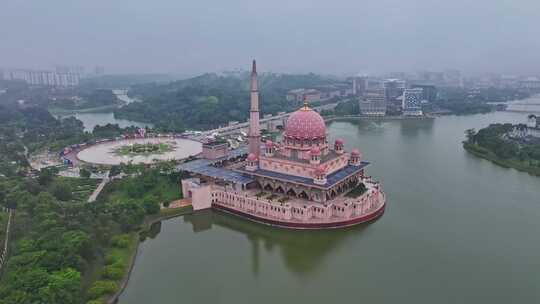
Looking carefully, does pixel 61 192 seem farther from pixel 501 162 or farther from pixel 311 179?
pixel 501 162

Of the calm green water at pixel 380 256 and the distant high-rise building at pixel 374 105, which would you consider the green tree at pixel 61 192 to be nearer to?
the calm green water at pixel 380 256

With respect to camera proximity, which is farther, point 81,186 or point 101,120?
point 101,120

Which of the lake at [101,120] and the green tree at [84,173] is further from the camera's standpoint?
the lake at [101,120]

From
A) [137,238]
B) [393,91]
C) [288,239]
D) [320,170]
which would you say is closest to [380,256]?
[288,239]

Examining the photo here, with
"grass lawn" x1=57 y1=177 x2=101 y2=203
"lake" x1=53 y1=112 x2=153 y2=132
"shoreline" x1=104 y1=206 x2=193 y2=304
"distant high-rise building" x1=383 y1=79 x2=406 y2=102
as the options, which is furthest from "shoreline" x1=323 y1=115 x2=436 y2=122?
"shoreline" x1=104 y1=206 x2=193 y2=304

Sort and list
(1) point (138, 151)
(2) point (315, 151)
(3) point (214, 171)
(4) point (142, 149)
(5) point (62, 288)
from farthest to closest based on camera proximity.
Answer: (4) point (142, 149) < (1) point (138, 151) < (3) point (214, 171) < (2) point (315, 151) < (5) point (62, 288)

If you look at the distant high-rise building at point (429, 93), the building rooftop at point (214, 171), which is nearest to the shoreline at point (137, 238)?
the building rooftop at point (214, 171)

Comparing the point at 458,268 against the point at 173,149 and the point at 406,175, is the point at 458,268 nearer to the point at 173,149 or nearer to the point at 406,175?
the point at 406,175
